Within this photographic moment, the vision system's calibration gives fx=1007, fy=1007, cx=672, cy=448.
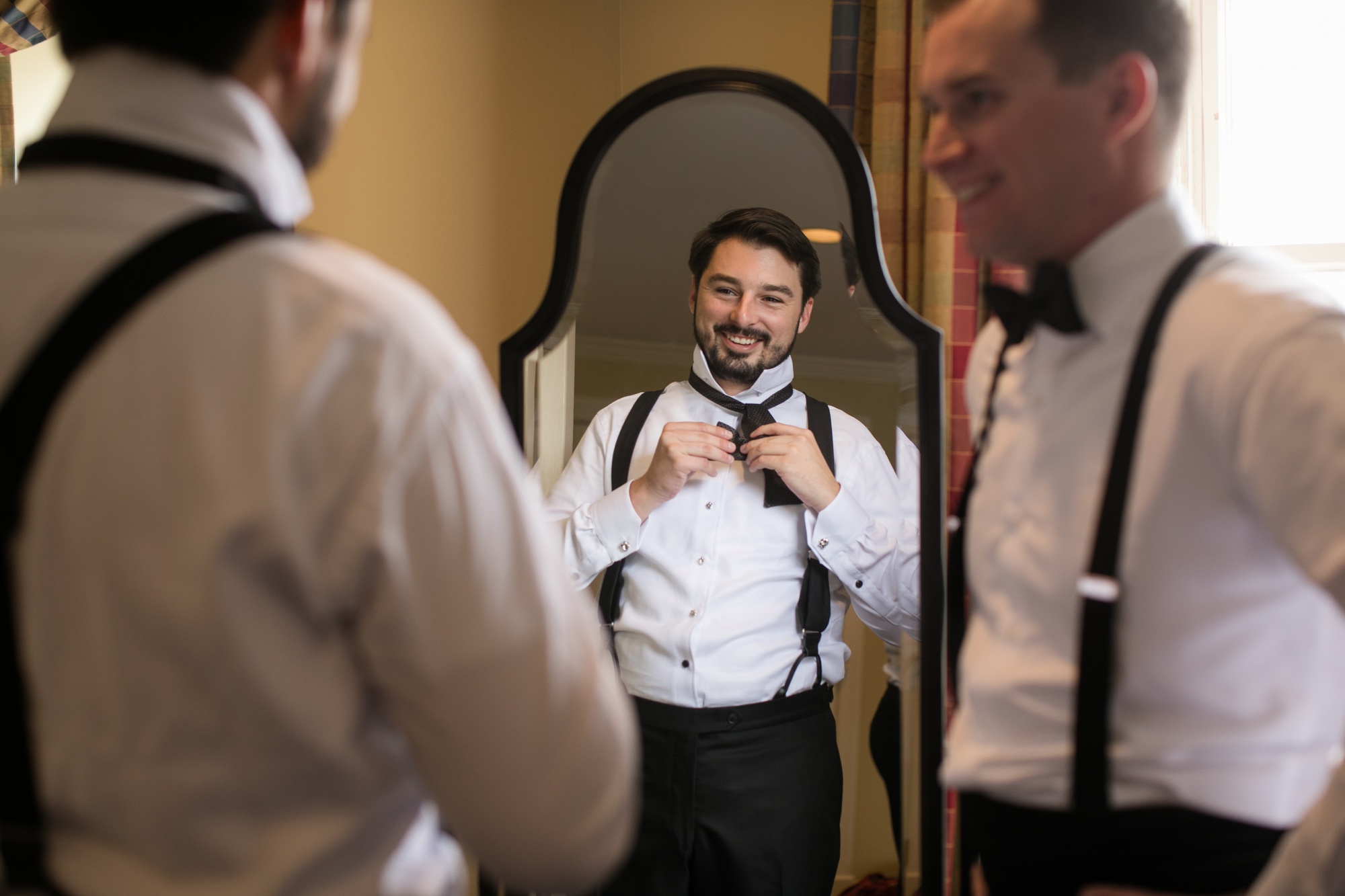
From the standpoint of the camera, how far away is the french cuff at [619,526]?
5.63 feet

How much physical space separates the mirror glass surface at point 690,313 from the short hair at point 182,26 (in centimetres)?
99

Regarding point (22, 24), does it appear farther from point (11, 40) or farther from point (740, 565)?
point (740, 565)

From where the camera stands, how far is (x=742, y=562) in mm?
1685

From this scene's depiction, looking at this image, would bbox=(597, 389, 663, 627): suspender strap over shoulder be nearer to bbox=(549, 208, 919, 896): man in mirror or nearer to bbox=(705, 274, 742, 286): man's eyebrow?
bbox=(549, 208, 919, 896): man in mirror

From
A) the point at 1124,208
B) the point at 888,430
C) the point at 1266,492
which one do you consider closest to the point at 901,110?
the point at 888,430

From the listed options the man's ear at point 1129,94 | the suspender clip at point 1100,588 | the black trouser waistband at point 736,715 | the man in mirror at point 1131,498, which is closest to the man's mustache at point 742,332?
the black trouser waistband at point 736,715

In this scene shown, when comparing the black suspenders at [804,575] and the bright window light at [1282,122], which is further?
the bright window light at [1282,122]

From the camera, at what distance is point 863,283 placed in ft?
5.26

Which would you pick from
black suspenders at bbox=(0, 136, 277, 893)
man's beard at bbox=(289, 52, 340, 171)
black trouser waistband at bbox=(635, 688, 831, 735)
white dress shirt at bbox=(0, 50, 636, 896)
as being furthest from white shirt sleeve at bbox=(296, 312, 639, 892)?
black trouser waistband at bbox=(635, 688, 831, 735)

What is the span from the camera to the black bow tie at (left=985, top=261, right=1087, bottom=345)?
0.98m

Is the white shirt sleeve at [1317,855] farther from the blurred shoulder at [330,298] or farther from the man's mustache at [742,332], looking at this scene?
the man's mustache at [742,332]

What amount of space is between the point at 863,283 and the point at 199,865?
126 centimetres

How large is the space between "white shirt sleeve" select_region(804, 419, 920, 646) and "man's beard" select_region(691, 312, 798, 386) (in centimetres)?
21

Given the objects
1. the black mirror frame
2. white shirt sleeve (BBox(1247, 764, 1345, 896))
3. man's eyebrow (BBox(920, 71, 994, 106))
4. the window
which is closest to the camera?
white shirt sleeve (BBox(1247, 764, 1345, 896))
